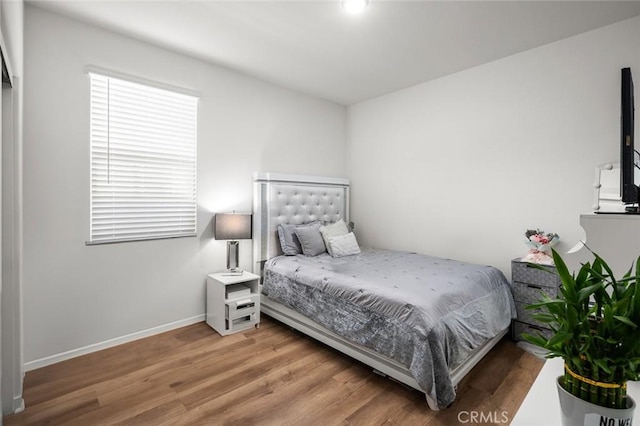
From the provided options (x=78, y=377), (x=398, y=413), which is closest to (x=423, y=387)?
(x=398, y=413)

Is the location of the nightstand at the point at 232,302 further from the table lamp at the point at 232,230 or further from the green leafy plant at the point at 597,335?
the green leafy plant at the point at 597,335

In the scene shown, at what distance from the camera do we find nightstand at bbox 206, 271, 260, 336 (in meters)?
2.94

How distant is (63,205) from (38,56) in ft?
3.78

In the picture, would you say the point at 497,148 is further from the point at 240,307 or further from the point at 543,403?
the point at 240,307

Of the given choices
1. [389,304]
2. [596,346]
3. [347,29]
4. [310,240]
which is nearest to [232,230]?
[310,240]

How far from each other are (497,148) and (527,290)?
1.44 meters

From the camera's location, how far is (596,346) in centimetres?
67

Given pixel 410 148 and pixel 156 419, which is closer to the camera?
pixel 156 419

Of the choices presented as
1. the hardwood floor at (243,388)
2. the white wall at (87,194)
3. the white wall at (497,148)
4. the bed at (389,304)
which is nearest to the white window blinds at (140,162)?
the white wall at (87,194)

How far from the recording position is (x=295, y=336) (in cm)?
295

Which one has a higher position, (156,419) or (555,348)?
(555,348)

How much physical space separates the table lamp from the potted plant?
277 cm

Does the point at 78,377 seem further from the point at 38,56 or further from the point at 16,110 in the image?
the point at 38,56

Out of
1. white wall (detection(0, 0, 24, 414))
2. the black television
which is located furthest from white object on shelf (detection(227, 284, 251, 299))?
the black television
